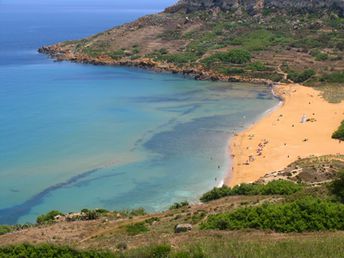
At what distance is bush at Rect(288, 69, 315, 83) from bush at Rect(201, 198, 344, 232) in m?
61.3

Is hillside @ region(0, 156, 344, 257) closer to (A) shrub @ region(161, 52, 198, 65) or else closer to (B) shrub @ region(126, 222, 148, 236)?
(B) shrub @ region(126, 222, 148, 236)

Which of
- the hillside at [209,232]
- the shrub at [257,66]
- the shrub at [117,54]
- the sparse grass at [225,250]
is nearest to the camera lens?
the sparse grass at [225,250]

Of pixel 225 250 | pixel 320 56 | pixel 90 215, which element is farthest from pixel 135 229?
pixel 320 56

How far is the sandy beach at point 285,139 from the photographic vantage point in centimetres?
4447

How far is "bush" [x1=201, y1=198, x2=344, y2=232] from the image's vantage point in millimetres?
22188

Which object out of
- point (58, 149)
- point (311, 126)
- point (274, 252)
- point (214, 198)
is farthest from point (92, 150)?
point (274, 252)

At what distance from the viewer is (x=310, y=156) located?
1777 inches

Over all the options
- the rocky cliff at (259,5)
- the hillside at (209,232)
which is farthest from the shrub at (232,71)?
the hillside at (209,232)

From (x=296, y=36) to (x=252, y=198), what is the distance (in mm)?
78908

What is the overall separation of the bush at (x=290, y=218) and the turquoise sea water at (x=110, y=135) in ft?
47.4

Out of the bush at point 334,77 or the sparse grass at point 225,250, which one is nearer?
the sparse grass at point 225,250

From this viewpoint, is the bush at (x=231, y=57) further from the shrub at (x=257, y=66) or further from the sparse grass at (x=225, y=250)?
the sparse grass at (x=225, y=250)

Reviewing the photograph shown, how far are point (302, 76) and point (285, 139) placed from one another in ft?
111

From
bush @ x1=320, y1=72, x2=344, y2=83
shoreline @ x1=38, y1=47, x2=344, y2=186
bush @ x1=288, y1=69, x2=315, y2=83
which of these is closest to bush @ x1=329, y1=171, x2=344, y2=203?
shoreline @ x1=38, y1=47, x2=344, y2=186
